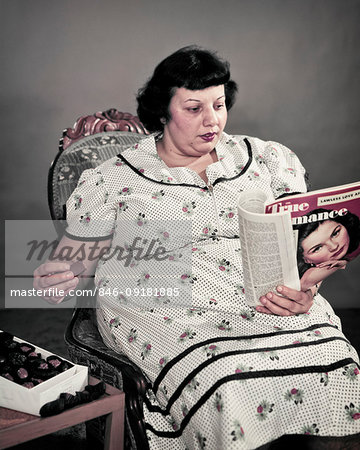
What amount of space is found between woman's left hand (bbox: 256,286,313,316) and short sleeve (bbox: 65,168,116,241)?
1.88ft

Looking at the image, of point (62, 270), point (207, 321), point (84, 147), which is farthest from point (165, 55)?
point (207, 321)

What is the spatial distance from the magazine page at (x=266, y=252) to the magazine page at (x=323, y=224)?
0.09 feet

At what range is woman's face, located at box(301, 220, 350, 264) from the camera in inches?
50.5

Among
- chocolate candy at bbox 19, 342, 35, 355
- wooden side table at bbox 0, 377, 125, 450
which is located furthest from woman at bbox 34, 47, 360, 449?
chocolate candy at bbox 19, 342, 35, 355

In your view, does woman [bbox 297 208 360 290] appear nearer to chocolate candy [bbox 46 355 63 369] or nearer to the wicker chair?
the wicker chair

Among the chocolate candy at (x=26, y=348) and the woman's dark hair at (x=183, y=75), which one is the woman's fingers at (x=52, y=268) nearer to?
the chocolate candy at (x=26, y=348)

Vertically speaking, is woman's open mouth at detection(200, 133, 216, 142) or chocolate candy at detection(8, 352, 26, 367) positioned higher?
woman's open mouth at detection(200, 133, 216, 142)

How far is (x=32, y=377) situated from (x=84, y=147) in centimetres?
97

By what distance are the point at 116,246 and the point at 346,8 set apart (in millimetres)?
2296

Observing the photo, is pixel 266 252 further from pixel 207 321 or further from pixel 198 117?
pixel 198 117

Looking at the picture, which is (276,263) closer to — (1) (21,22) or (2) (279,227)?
(2) (279,227)

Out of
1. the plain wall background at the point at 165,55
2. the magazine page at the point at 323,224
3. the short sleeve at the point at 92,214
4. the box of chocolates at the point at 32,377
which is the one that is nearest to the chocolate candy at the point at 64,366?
the box of chocolates at the point at 32,377

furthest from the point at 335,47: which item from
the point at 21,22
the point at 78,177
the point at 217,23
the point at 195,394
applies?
the point at 195,394

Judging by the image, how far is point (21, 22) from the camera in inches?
116
